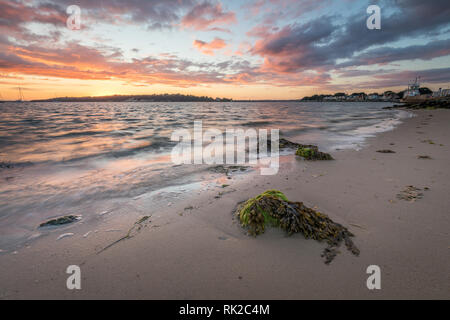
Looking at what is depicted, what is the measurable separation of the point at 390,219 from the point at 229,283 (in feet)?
9.59

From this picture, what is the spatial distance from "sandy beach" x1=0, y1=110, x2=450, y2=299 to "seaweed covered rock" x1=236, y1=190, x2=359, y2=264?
0.12 metres

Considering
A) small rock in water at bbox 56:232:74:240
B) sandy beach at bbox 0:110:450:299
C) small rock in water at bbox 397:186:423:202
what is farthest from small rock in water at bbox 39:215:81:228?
small rock in water at bbox 397:186:423:202

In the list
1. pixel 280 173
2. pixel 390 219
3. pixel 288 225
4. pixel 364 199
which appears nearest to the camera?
pixel 288 225

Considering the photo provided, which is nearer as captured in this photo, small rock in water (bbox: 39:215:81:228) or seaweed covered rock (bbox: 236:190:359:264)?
seaweed covered rock (bbox: 236:190:359:264)

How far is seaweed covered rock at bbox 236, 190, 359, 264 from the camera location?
288cm

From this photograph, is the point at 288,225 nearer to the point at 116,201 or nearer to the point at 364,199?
the point at 364,199

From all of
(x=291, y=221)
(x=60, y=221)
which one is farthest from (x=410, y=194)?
(x=60, y=221)

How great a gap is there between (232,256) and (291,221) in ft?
3.40

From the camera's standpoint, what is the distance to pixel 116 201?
15.5 feet

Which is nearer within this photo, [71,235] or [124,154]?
[71,235]

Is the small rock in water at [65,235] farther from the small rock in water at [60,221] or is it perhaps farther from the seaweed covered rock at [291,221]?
the seaweed covered rock at [291,221]

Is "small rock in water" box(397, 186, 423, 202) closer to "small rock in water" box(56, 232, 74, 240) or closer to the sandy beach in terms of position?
the sandy beach
